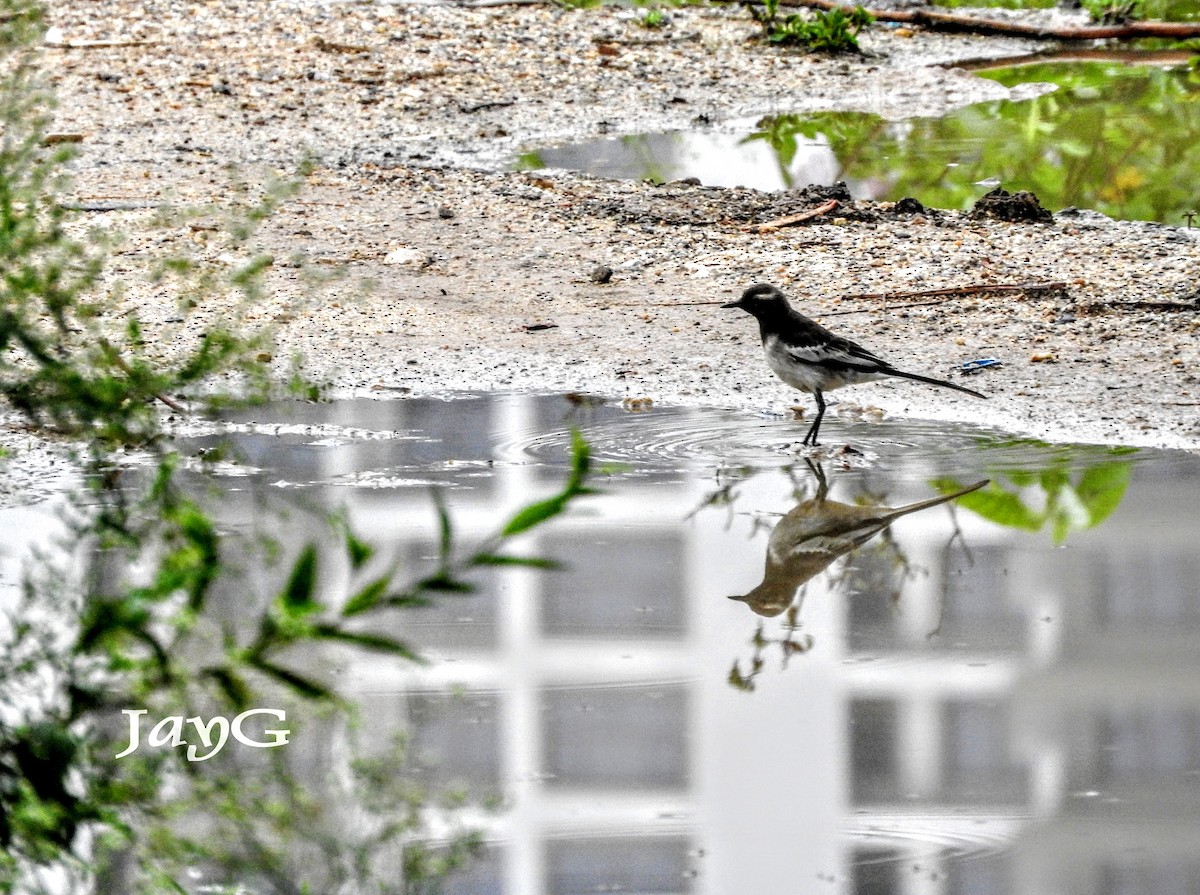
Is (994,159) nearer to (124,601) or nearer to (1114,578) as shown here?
(1114,578)

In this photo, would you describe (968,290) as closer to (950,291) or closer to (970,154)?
(950,291)

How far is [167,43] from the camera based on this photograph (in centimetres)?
1277

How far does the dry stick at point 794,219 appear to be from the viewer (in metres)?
8.48

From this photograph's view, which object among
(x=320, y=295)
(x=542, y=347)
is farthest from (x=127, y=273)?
(x=542, y=347)

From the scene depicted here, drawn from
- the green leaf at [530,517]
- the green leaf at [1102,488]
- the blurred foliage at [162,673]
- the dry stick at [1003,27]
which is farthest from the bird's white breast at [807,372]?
the dry stick at [1003,27]

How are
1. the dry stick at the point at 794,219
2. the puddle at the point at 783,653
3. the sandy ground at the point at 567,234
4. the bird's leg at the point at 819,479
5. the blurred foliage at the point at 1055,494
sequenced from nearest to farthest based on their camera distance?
the puddle at the point at 783,653 → the blurred foliage at the point at 1055,494 → the bird's leg at the point at 819,479 → the sandy ground at the point at 567,234 → the dry stick at the point at 794,219

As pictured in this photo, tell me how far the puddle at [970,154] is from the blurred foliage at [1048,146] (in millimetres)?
11

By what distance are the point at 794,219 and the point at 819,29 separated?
209 inches

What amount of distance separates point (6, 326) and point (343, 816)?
54.6 inches

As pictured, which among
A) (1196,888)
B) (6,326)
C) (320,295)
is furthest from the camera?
(320,295)

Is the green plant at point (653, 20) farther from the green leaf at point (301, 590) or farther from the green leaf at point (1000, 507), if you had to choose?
the green leaf at point (301, 590)

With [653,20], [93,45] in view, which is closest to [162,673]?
[93,45]

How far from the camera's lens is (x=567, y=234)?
850 centimetres

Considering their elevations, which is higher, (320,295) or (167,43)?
(167,43)
